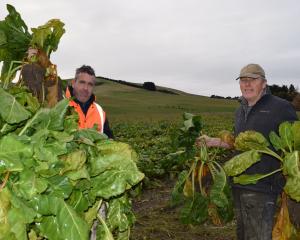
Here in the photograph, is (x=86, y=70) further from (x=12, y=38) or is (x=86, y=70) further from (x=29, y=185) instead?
(x=29, y=185)

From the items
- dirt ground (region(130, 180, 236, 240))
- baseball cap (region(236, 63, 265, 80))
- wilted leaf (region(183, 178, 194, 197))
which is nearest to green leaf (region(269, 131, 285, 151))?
baseball cap (region(236, 63, 265, 80))

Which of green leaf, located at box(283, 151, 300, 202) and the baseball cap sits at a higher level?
the baseball cap

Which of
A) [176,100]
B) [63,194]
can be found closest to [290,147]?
[63,194]

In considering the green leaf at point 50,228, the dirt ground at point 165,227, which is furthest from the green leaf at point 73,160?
the dirt ground at point 165,227

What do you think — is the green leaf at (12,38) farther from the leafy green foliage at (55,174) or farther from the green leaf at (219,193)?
the green leaf at (219,193)

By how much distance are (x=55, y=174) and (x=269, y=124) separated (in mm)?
2854

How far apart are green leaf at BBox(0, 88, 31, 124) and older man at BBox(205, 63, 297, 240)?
2777 mm

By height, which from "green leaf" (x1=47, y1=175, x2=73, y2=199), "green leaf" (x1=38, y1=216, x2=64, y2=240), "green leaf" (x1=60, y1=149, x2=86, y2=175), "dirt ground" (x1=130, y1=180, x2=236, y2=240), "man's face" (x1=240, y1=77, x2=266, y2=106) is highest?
"man's face" (x1=240, y1=77, x2=266, y2=106)

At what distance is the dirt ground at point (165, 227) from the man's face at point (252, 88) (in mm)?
2349

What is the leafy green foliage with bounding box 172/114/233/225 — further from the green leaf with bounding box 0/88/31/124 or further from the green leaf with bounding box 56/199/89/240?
the green leaf with bounding box 56/199/89/240

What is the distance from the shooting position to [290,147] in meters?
4.49

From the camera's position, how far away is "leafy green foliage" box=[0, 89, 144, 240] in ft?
7.41

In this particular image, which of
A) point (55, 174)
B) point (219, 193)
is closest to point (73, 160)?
point (55, 174)

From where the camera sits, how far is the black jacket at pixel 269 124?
185 inches
